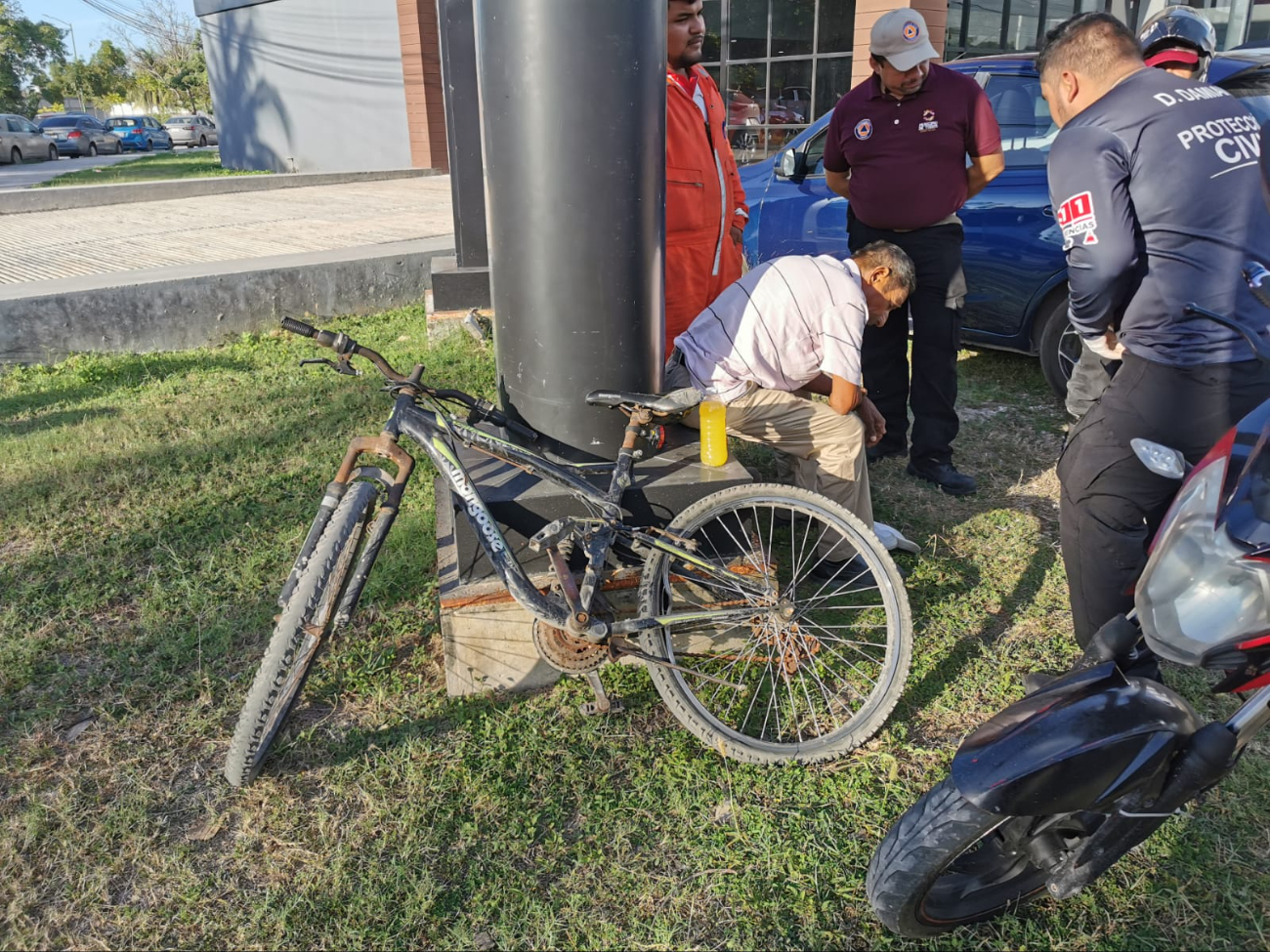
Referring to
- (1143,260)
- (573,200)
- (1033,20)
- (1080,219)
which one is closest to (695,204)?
(573,200)

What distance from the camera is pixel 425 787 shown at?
2.58 m

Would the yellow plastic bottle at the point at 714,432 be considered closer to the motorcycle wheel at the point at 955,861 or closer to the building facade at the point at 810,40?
the motorcycle wheel at the point at 955,861

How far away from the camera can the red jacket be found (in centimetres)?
364

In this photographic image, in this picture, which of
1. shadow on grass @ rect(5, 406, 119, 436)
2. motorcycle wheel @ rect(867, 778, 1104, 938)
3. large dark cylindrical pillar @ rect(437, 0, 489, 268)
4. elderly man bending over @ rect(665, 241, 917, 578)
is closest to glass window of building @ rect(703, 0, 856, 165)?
large dark cylindrical pillar @ rect(437, 0, 489, 268)

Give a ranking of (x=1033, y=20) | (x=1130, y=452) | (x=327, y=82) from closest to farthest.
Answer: (x=1130, y=452)
(x=1033, y=20)
(x=327, y=82)

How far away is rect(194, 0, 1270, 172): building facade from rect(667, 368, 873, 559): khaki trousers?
8182 mm

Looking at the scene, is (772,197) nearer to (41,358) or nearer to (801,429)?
(801,429)

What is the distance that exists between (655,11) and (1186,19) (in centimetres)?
212

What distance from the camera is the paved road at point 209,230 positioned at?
856 cm

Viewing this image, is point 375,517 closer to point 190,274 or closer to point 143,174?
point 190,274

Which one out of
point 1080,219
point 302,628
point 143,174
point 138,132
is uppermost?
point 138,132

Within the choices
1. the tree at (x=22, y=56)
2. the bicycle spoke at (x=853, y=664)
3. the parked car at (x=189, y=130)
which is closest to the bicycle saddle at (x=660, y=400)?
the bicycle spoke at (x=853, y=664)

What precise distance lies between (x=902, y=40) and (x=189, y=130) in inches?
1865

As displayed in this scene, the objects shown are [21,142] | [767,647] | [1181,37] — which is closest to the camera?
[767,647]
